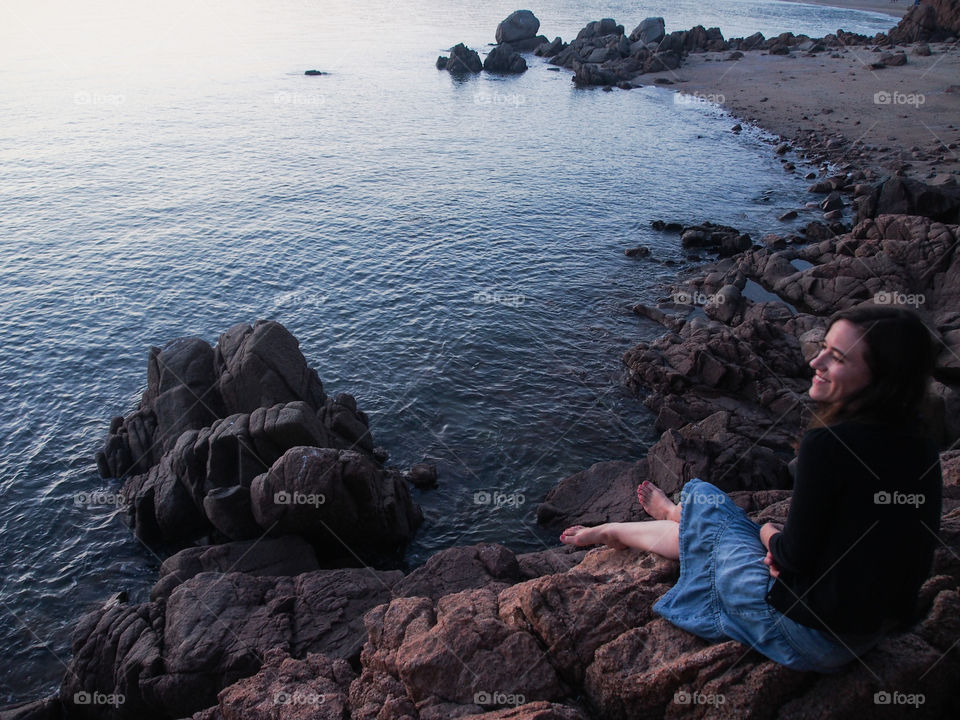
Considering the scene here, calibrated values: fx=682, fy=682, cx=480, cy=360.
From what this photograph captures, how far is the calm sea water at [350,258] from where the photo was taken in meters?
21.4

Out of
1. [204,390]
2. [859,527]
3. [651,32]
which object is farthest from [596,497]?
[651,32]

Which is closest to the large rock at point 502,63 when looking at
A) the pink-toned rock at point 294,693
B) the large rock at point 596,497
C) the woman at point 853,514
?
the large rock at point 596,497

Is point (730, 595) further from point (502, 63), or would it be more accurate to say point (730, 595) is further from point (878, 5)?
point (878, 5)

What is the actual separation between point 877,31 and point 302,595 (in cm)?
12673

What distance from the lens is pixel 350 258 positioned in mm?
37875

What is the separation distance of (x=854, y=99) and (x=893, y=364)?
7184 centimetres

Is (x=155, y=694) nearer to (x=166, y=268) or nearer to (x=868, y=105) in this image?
(x=166, y=268)

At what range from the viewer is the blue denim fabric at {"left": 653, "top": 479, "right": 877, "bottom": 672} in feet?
22.4

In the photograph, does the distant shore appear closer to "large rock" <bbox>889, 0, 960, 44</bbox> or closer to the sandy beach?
"large rock" <bbox>889, 0, 960, 44</bbox>

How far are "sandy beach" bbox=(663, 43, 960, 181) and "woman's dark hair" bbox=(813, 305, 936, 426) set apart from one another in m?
46.1

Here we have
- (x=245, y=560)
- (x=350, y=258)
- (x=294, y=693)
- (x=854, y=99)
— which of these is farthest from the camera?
(x=854, y=99)

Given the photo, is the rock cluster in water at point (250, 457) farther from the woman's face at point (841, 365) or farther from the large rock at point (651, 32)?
the large rock at point (651, 32)

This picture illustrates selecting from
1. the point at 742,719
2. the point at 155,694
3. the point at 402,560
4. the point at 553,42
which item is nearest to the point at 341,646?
the point at 155,694

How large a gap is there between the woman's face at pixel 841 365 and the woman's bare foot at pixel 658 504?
3345 mm
